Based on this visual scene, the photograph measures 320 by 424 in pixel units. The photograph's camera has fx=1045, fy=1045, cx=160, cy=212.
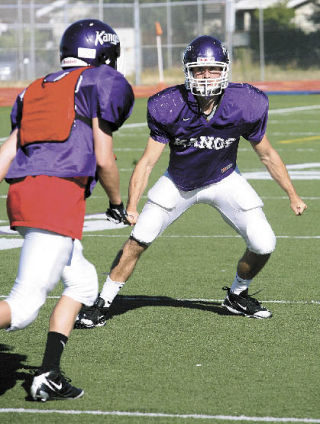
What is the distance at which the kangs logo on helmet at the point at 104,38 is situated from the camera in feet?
16.9

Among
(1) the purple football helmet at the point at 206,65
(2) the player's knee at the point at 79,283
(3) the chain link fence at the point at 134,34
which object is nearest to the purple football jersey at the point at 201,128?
(1) the purple football helmet at the point at 206,65

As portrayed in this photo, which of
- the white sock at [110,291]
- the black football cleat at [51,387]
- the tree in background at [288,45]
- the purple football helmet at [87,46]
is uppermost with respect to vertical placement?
the purple football helmet at [87,46]

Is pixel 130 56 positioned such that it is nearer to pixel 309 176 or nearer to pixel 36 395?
pixel 309 176

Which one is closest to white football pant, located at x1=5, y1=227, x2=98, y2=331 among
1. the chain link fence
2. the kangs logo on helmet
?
the kangs logo on helmet

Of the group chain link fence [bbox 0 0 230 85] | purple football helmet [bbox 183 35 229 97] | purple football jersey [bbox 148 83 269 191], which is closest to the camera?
purple football helmet [bbox 183 35 229 97]

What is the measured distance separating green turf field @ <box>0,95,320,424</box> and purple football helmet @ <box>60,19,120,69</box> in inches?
63.5

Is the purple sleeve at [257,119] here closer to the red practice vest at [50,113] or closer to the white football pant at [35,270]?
the red practice vest at [50,113]

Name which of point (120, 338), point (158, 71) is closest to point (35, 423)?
point (120, 338)

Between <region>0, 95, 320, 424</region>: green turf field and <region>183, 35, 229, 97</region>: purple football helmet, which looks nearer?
<region>0, 95, 320, 424</region>: green turf field

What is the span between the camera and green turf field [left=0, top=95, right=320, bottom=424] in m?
4.84

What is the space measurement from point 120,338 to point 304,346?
3.58 feet

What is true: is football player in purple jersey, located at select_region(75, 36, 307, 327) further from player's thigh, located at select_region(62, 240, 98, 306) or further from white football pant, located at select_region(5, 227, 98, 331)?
white football pant, located at select_region(5, 227, 98, 331)

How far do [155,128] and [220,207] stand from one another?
0.69 metres

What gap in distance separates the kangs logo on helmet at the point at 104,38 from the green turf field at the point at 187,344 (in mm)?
1702
